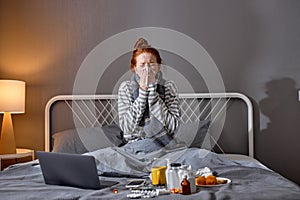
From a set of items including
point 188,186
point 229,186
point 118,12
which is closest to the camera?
point 188,186

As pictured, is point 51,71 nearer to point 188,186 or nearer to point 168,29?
point 168,29

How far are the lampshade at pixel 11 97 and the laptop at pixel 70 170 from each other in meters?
1.26

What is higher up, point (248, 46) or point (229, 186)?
point (248, 46)

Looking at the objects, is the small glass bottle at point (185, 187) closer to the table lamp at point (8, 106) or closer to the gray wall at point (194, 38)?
the gray wall at point (194, 38)

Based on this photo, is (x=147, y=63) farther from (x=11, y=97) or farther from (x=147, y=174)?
(x=11, y=97)

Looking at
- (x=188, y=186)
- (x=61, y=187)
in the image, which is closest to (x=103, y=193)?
(x=61, y=187)

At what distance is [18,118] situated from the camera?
3.20 metres

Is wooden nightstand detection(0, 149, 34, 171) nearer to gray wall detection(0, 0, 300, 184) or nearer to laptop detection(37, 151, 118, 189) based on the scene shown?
gray wall detection(0, 0, 300, 184)

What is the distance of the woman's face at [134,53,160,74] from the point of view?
2.55 metres

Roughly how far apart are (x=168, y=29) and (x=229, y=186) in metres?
1.73

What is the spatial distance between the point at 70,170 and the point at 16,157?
134 centimetres

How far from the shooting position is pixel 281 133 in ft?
9.61

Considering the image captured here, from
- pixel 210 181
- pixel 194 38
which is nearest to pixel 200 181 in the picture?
pixel 210 181

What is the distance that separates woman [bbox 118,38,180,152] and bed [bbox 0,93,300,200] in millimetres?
126
